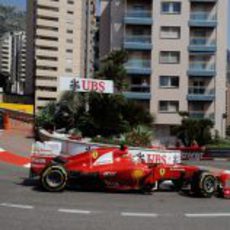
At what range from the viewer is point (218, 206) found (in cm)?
1327

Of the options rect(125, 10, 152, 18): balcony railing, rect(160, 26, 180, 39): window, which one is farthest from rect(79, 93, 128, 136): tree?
rect(125, 10, 152, 18): balcony railing

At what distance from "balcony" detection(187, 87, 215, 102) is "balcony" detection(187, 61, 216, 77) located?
160 cm

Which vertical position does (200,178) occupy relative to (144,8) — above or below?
below

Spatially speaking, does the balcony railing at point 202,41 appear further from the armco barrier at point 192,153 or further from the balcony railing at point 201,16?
the armco barrier at point 192,153

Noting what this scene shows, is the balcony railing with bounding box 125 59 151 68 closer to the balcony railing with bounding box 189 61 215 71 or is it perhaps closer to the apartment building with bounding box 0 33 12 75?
the balcony railing with bounding box 189 61 215 71

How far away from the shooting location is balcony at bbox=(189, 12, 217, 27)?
7106 cm

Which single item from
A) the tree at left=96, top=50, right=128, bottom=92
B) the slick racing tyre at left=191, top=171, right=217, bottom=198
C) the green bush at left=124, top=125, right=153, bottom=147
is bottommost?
the slick racing tyre at left=191, top=171, right=217, bottom=198

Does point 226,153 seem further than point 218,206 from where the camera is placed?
Yes

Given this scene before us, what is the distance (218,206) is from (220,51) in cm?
5969

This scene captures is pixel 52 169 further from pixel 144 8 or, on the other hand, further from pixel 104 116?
pixel 144 8

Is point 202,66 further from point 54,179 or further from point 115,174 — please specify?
point 54,179

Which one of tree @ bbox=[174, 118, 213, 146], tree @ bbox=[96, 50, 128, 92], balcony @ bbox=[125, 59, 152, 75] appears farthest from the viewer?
balcony @ bbox=[125, 59, 152, 75]

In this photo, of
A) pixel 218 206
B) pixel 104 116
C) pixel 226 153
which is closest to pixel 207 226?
pixel 218 206

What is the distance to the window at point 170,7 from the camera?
72.2 metres
